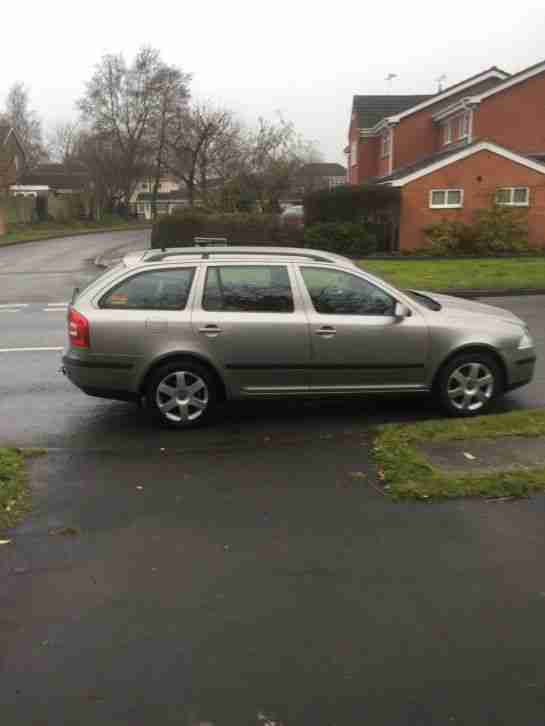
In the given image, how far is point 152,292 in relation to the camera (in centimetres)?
626

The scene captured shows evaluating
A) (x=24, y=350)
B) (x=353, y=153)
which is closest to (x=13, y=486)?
(x=24, y=350)

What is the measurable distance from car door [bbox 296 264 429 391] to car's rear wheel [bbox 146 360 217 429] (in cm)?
99

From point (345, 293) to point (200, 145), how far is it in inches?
1657

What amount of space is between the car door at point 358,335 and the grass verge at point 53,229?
35.7 metres

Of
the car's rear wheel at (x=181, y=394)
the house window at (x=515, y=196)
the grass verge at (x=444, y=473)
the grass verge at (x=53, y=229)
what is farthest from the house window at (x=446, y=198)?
the grass verge at (x=53, y=229)

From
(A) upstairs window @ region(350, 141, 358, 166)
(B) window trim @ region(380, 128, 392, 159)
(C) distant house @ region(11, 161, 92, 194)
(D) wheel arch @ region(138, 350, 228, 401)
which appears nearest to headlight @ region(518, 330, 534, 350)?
(D) wheel arch @ region(138, 350, 228, 401)

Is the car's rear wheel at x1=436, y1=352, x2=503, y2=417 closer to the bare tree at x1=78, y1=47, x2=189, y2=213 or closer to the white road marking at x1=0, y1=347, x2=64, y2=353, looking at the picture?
the white road marking at x1=0, y1=347, x2=64, y2=353

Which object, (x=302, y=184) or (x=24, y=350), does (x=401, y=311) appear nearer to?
(x=24, y=350)

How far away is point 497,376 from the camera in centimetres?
655

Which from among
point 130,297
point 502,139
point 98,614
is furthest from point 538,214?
point 98,614

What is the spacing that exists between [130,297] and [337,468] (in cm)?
246

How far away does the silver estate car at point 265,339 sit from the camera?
613 cm

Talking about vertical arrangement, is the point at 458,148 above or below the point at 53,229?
above

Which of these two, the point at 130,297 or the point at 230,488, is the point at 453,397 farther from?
the point at 130,297
